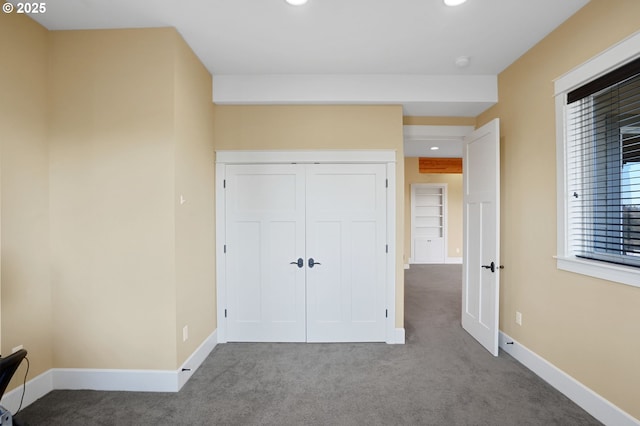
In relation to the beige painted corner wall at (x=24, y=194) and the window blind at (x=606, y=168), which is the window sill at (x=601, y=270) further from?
the beige painted corner wall at (x=24, y=194)

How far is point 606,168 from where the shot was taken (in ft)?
6.70

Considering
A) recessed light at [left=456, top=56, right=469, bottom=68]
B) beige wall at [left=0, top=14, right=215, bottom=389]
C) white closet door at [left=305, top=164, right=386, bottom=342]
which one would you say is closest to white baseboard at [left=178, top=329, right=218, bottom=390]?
beige wall at [left=0, top=14, right=215, bottom=389]

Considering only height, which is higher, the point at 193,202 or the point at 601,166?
the point at 601,166

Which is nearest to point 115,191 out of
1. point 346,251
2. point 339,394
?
point 346,251

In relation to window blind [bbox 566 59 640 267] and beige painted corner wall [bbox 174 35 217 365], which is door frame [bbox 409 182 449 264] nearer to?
window blind [bbox 566 59 640 267]

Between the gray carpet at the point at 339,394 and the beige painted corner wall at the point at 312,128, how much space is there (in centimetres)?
70

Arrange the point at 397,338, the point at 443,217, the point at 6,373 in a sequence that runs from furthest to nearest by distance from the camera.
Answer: the point at 443,217 → the point at 397,338 → the point at 6,373

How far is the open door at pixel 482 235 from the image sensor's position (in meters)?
2.79

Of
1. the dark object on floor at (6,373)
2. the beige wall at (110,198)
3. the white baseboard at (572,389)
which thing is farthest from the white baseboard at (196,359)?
the white baseboard at (572,389)

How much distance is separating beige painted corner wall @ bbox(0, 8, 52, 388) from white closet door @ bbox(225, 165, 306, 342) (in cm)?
149

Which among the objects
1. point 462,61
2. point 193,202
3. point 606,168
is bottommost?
point 193,202

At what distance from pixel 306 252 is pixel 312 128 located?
1362mm

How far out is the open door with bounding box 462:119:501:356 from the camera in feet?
9.15

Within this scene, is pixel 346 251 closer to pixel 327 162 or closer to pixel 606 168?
pixel 327 162
